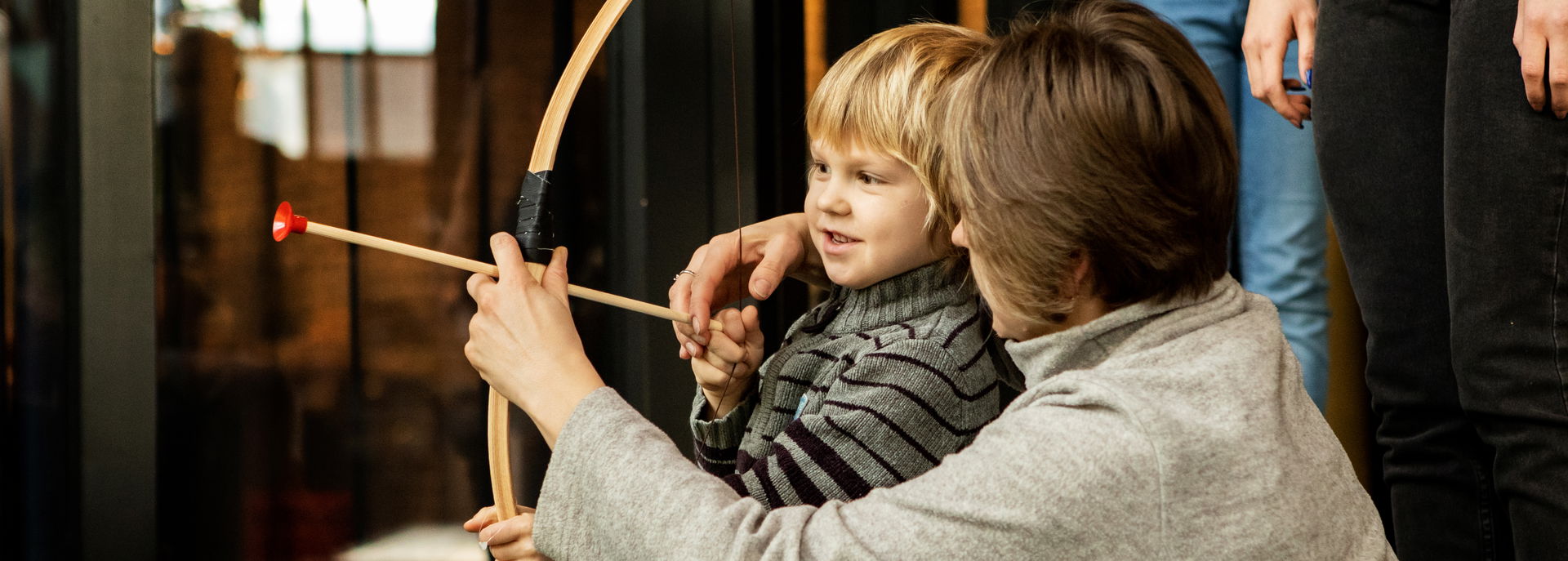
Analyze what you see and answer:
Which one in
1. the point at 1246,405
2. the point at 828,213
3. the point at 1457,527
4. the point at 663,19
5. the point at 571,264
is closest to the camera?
the point at 1246,405

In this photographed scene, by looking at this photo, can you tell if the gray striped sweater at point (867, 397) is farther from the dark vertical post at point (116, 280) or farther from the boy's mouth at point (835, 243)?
the dark vertical post at point (116, 280)

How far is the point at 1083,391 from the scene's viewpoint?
0.63 m

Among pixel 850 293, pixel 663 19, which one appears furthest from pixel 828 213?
pixel 663 19

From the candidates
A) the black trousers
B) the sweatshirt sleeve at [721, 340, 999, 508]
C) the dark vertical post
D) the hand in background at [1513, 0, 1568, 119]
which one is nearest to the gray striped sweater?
the sweatshirt sleeve at [721, 340, 999, 508]

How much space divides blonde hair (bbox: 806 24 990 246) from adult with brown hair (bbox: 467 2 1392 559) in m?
0.22

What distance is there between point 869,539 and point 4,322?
1.16 meters

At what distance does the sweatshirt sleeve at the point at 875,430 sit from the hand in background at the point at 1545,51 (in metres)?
0.43

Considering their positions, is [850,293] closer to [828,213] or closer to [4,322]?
[828,213]

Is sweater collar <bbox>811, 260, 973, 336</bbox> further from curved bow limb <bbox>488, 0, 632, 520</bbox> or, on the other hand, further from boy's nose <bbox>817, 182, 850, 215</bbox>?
curved bow limb <bbox>488, 0, 632, 520</bbox>

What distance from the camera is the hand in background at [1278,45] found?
1.09 m

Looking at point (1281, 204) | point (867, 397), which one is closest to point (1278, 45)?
point (1281, 204)

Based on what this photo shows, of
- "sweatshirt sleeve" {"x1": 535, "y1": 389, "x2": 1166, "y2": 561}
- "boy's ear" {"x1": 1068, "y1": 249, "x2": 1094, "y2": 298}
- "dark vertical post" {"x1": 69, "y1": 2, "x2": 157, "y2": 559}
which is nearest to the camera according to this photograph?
"sweatshirt sleeve" {"x1": 535, "y1": 389, "x2": 1166, "y2": 561}

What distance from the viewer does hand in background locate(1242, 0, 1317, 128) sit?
1.09 metres

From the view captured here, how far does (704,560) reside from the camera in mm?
662
